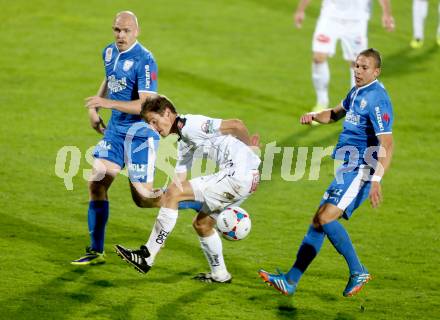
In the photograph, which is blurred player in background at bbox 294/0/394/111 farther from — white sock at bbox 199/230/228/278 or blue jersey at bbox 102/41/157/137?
white sock at bbox 199/230/228/278

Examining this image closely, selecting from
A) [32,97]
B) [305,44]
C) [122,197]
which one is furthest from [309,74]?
[122,197]

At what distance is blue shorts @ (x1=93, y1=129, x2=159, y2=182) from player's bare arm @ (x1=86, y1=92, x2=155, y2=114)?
39 centimetres

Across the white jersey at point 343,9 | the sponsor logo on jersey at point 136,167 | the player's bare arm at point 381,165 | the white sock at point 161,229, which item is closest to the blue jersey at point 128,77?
the sponsor logo on jersey at point 136,167

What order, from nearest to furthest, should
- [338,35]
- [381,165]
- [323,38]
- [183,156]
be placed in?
1. [381,165]
2. [183,156]
3. [323,38]
4. [338,35]

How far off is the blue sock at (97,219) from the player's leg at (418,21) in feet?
39.8

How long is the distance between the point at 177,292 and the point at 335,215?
5.58ft

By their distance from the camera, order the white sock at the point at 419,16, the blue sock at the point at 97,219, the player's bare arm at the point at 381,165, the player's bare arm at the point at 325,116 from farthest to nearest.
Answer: the white sock at the point at 419,16
the blue sock at the point at 97,219
the player's bare arm at the point at 325,116
the player's bare arm at the point at 381,165

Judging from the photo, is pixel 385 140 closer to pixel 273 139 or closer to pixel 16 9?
pixel 273 139

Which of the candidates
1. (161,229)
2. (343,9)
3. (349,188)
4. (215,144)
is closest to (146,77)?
(215,144)

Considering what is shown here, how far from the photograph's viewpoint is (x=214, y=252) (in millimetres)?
9219

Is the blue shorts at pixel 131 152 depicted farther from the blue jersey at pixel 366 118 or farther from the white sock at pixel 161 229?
the blue jersey at pixel 366 118

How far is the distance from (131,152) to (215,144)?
1282 mm

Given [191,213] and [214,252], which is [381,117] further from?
[191,213]

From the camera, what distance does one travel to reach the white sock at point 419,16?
20.0 metres
